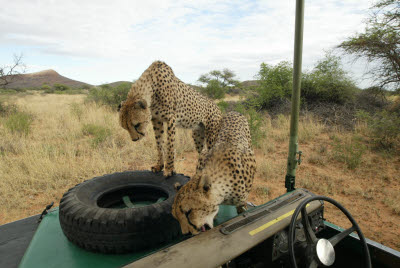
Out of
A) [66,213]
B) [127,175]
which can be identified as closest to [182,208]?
[66,213]

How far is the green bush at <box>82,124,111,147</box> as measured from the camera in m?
6.73

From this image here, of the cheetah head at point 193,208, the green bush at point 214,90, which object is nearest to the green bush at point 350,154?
the cheetah head at point 193,208

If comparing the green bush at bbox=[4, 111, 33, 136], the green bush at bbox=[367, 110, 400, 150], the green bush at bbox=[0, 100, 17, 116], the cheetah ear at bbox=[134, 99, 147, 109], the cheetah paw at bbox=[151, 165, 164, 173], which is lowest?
the green bush at bbox=[367, 110, 400, 150]

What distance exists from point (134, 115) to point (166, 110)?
49cm

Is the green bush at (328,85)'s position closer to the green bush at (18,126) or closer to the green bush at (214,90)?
the green bush at (214,90)

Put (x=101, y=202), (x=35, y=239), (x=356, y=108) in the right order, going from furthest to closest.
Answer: (x=356, y=108) < (x=101, y=202) < (x=35, y=239)

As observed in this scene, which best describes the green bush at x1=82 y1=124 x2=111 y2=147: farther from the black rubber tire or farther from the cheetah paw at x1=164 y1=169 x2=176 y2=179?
the black rubber tire

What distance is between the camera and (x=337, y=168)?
562 cm

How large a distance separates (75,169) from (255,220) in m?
4.44

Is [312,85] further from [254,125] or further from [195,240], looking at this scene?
[195,240]

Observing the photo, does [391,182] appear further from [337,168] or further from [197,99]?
[197,99]

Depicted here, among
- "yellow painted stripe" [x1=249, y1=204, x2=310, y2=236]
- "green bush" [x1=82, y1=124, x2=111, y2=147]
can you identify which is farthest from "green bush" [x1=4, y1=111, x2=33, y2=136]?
"yellow painted stripe" [x1=249, y1=204, x2=310, y2=236]

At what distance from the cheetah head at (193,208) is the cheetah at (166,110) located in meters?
1.15

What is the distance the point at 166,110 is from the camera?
3047 mm
